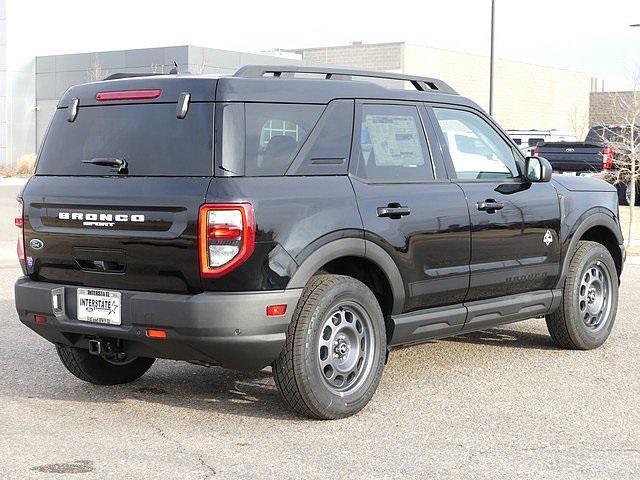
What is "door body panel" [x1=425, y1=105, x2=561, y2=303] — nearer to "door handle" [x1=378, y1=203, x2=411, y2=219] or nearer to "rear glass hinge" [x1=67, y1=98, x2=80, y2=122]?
"door handle" [x1=378, y1=203, x2=411, y2=219]

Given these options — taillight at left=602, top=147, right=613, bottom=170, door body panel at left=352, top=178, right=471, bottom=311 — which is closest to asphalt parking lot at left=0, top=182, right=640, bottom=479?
door body panel at left=352, top=178, right=471, bottom=311

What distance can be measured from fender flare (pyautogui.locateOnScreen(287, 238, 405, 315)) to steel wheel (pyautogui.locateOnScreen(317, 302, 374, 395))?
0.96 feet

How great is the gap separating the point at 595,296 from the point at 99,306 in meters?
4.15

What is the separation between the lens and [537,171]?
7812mm

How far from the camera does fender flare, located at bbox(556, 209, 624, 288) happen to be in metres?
8.20

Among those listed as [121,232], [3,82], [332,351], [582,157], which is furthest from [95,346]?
[3,82]

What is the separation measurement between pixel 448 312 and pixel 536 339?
212cm

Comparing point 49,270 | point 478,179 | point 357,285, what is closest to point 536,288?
point 478,179

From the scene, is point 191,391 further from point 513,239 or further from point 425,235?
point 513,239

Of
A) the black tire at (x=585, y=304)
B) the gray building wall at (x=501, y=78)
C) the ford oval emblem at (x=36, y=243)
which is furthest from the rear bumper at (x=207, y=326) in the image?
the gray building wall at (x=501, y=78)

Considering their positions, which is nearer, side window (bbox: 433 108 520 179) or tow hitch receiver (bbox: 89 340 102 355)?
tow hitch receiver (bbox: 89 340 102 355)

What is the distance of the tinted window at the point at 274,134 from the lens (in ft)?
20.1

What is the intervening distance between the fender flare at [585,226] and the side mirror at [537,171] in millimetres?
631

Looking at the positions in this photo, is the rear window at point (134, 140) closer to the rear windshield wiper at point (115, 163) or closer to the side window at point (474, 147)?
the rear windshield wiper at point (115, 163)
